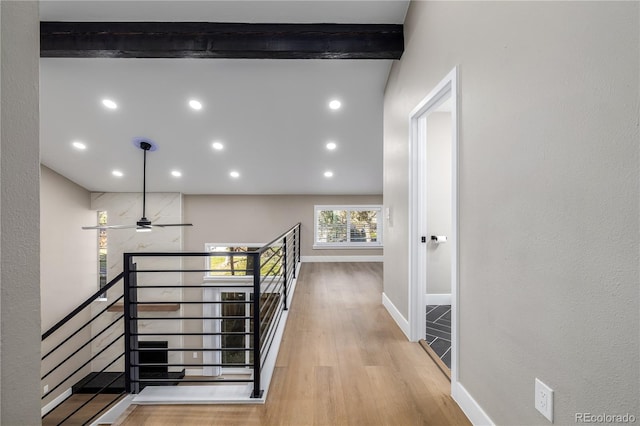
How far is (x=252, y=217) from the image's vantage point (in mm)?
7824

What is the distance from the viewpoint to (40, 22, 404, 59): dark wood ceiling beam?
3242 millimetres

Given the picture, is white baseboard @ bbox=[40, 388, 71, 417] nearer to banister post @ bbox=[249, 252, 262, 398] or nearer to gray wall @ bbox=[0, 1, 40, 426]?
banister post @ bbox=[249, 252, 262, 398]

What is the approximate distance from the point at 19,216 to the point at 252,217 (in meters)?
7.10

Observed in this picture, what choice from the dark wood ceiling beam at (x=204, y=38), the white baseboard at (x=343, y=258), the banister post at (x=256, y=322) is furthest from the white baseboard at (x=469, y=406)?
the white baseboard at (x=343, y=258)

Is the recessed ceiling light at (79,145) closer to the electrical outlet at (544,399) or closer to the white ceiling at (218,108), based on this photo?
the white ceiling at (218,108)

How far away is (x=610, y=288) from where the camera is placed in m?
0.98

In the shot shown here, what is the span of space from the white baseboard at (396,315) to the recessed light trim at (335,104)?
2637 mm

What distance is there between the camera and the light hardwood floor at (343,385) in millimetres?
1869

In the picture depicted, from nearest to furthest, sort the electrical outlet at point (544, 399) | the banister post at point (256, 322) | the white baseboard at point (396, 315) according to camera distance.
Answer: the electrical outlet at point (544, 399) → the banister post at point (256, 322) → the white baseboard at point (396, 315)

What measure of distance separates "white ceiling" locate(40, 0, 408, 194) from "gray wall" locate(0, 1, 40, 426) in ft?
8.95

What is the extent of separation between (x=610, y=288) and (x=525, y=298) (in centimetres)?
40

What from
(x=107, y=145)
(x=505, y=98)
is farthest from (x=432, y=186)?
(x=107, y=145)

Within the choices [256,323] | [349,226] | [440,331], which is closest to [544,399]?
[256,323]

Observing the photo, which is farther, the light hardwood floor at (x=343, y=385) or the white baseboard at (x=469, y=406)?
the light hardwood floor at (x=343, y=385)
